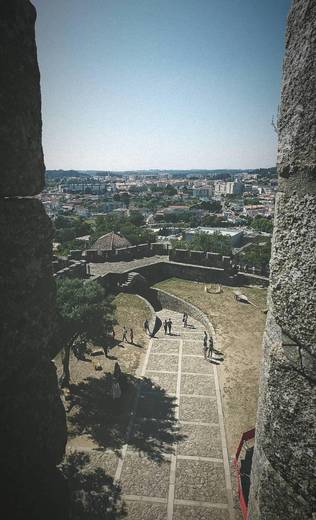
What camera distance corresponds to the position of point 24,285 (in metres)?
2.15

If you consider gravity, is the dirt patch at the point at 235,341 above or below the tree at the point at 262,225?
above

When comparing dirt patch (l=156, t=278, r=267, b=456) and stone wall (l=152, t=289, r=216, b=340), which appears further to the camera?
stone wall (l=152, t=289, r=216, b=340)

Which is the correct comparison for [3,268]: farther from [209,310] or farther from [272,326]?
[209,310]

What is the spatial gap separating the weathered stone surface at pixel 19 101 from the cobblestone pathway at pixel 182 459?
7.68 metres

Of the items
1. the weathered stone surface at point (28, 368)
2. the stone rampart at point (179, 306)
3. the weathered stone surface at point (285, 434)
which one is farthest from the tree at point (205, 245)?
the weathered stone surface at point (285, 434)

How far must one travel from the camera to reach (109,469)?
311 inches

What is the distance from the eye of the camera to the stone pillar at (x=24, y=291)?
6.57ft

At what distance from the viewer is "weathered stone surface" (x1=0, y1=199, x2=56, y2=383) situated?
80.0 inches

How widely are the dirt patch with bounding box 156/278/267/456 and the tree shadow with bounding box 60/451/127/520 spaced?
333 centimetres

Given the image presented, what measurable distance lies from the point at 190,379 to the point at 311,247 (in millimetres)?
11447

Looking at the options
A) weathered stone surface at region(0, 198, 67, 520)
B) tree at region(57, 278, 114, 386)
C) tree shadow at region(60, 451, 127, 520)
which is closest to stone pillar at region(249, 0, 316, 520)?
weathered stone surface at region(0, 198, 67, 520)

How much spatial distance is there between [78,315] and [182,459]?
5261mm

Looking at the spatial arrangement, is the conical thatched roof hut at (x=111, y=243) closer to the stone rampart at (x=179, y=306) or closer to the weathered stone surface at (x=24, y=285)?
the stone rampart at (x=179, y=306)

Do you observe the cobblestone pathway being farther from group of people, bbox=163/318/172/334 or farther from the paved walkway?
the paved walkway
